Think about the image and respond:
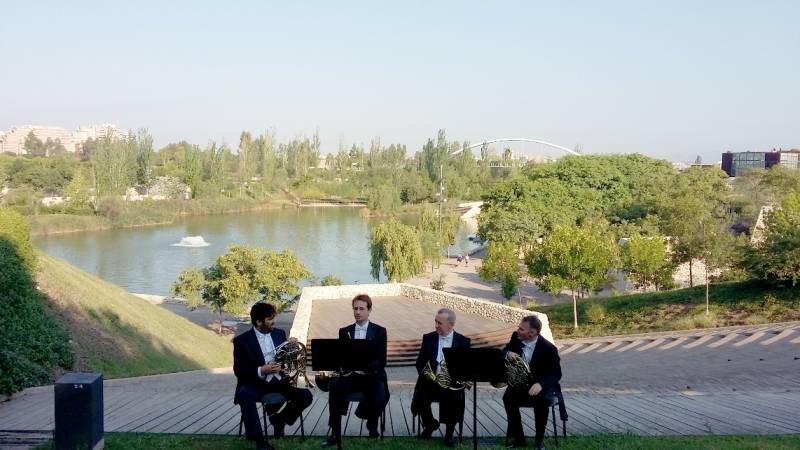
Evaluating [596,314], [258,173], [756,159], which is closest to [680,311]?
[596,314]

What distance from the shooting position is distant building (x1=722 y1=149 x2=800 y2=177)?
120500 millimetres

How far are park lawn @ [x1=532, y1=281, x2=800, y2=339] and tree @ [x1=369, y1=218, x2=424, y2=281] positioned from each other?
14.0 m

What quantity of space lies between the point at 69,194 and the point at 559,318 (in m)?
59.3

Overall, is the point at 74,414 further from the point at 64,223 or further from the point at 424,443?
the point at 64,223

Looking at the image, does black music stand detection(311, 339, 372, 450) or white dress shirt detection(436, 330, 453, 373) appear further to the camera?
white dress shirt detection(436, 330, 453, 373)

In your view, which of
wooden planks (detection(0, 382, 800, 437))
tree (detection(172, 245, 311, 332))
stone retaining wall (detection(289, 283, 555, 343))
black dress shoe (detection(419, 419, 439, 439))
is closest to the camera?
black dress shoe (detection(419, 419, 439, 439))

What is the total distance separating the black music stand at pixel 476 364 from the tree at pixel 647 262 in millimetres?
22274

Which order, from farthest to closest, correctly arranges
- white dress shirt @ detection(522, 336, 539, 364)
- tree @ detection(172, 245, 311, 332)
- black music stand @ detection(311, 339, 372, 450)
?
1. tree @ detection(172, 245, 311, 332)
2. white dress shirt @ detection(522, 336, 539, 364)
3. black music stand @ detection(311, 339, 372, 450)

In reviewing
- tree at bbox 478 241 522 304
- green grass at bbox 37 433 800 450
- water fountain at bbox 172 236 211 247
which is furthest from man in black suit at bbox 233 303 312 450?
water fountain at bbox 172 236 211 247

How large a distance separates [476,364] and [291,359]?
62.4 inches

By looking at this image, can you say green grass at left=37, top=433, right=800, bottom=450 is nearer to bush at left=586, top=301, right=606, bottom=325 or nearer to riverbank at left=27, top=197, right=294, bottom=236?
bush at left=586, top=301, right=606, bottom=325

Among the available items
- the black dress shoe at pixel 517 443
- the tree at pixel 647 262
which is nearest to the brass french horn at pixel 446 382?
the black dress shoe at pixel 517 443

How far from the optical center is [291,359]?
19.7 feet

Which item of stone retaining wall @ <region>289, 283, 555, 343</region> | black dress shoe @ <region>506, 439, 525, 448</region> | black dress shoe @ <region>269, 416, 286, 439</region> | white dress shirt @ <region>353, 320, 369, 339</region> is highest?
white dress shirt @ <region>353, 320, 369, 339</region>
